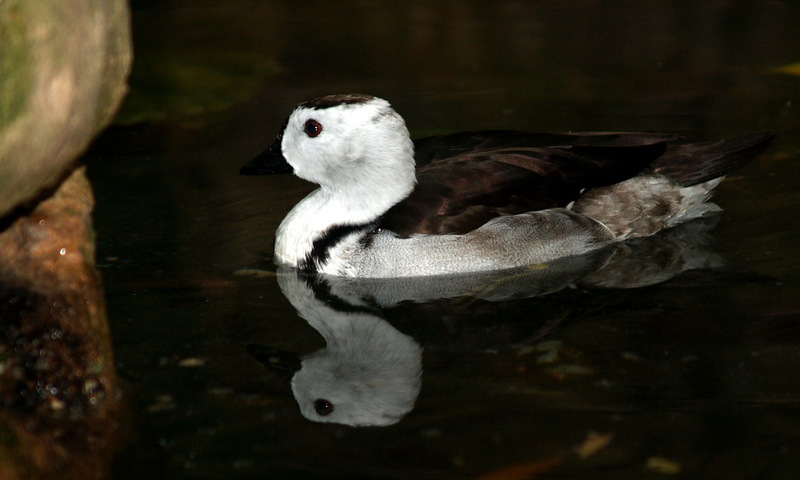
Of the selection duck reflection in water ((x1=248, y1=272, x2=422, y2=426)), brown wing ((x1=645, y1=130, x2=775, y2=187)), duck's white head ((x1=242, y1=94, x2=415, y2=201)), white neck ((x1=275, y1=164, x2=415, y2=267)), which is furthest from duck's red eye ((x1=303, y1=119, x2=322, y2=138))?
brown wing ((x1=645, y1=130, x2=775, y2=187))

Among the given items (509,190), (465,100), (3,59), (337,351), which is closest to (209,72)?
(465,100)

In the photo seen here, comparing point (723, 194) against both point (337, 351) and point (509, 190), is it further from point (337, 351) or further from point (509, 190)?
point (337, 351)

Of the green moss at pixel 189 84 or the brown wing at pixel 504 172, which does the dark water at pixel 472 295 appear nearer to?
the green moss at pixel 189 84

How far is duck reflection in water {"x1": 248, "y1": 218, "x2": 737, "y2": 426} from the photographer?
16.6 ft

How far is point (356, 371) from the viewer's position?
5.42 metres

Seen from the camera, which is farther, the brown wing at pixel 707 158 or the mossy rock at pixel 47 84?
the brown wing at pixel 707 158

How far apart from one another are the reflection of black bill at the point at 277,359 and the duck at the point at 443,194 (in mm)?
1032

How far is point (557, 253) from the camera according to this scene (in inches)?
266

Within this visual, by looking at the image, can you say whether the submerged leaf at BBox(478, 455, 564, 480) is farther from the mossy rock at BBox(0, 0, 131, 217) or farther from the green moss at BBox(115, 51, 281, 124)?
the green moss at BBox(115, 51, 281, 124)

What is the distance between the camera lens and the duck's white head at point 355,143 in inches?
256

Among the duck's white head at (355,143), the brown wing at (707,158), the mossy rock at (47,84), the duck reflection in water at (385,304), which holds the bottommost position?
the duck reflection in water at (385,304)

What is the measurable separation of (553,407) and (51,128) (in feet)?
7.77

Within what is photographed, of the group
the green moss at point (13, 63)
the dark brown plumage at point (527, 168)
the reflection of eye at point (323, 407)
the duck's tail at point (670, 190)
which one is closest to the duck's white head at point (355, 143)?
the dark brown plumage at point (527, 168)

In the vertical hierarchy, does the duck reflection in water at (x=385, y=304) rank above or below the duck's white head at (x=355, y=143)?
below
